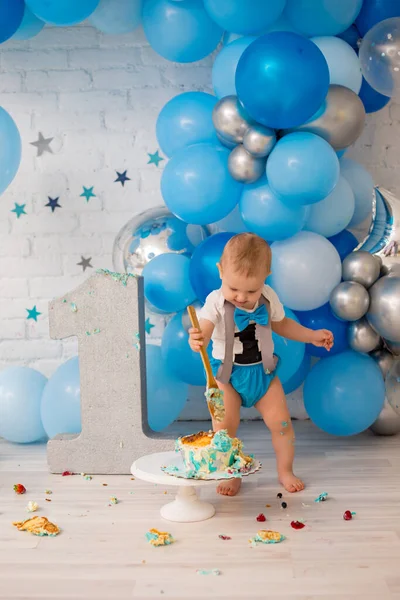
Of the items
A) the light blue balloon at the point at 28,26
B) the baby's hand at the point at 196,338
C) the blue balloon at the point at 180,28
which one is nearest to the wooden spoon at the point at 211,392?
the baby's hand at the point at 196,338

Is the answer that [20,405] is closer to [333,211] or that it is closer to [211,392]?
[211,392]

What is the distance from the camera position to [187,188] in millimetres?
2305

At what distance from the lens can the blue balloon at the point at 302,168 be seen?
7.09 feet

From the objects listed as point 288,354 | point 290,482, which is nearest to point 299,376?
point 288,354

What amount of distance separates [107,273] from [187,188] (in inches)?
14.4

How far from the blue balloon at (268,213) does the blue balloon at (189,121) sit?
24cm

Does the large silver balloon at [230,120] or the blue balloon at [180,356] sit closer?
the large silver balloon at [230,120]

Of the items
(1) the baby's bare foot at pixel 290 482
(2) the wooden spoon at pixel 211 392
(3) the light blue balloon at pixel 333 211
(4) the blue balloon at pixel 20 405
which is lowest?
(4) the blue balloon at pixel 20 405

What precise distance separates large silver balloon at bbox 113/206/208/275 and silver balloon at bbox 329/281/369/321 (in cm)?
53

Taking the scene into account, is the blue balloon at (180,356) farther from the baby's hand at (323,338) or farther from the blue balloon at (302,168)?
the blue balloon at (302,168)

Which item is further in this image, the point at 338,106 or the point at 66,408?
the point at 66,408

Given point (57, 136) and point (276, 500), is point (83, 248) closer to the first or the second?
point (57, 136)

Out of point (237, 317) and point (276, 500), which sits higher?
point (237, 317)

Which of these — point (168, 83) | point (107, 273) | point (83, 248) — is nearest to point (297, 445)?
point (107, 273)
